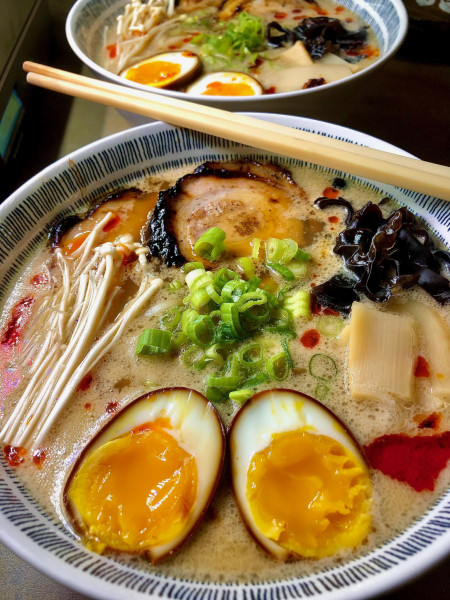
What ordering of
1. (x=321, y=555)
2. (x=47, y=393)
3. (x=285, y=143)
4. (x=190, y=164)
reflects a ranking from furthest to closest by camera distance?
(x=190, y=164) < (x=285, y=143) < (x=47, y=393) < (x=321, y=555)

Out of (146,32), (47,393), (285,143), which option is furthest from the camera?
(146,32)

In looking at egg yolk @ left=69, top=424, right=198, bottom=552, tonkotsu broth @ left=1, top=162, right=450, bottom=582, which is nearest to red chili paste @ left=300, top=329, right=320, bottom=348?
tonkotsu broth @ left=1, top=162, right=450, bottom=582

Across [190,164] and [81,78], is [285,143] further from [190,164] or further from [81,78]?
[81,78]

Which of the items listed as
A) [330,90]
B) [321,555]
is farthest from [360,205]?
[321,555]

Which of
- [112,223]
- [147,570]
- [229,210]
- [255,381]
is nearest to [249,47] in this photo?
[229,210]

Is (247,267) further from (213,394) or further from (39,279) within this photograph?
(39,279)

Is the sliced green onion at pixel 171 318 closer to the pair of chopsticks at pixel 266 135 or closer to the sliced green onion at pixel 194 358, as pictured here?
the sliced green onion at pixel 194 358
